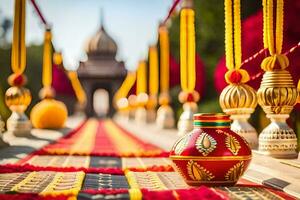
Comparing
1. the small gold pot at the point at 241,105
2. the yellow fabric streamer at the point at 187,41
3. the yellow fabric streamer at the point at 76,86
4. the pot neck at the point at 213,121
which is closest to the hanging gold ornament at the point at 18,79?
the yellow fabric streamer at the point at 187,41

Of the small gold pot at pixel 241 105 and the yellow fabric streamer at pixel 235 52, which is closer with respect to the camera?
the small gold pot at pixel 241 105

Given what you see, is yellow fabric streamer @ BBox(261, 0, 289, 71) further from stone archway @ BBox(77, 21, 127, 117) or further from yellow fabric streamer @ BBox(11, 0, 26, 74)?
stone archway @ BBox(77, 21, 127, 117)

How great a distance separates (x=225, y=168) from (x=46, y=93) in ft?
35.5

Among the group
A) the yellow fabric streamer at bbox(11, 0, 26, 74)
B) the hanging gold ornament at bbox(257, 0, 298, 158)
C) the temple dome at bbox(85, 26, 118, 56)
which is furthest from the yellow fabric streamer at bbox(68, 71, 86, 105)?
the hanging gold ornament at bbox(257, 0, 298, 158)

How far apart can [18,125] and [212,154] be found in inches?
273

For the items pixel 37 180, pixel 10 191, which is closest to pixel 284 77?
pixel 37 180

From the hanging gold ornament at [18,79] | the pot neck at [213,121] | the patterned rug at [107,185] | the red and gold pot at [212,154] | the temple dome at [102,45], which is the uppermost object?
the temple dome at [102,45]

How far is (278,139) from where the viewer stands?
5.68 m

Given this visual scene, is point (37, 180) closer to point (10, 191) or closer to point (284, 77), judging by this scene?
point (10, 191)

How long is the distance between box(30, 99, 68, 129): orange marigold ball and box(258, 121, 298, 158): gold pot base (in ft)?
30.6

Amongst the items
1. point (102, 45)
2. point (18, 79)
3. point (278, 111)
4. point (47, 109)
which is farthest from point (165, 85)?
point (102, 45)

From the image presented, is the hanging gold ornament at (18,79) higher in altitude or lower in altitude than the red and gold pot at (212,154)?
higher

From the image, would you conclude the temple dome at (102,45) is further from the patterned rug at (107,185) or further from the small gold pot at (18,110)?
the patterned rug at (107,185)

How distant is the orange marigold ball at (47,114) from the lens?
47.4 feet
